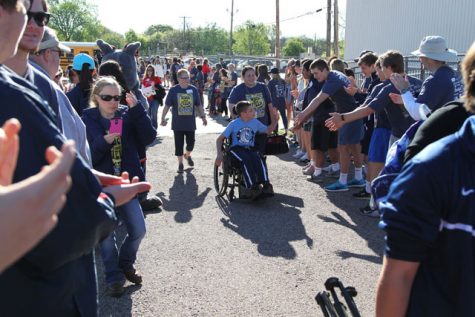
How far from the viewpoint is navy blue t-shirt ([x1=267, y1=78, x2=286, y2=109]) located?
12108 millimetres

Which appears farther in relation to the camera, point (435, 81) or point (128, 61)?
point (128, 61)

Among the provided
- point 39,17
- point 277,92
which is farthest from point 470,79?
point 277,92

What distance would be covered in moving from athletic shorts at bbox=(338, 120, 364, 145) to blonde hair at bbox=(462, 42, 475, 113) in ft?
20.3

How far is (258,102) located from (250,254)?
12.3 ft

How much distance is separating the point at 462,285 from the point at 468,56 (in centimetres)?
71

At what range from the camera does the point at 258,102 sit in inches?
332

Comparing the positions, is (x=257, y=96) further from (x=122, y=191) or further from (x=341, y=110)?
(x=122, y=191)

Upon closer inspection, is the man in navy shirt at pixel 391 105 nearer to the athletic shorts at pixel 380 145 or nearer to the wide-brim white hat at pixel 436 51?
the athletic shorts at pixel 380 145

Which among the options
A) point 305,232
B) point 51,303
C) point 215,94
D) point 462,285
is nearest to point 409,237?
point 462,285

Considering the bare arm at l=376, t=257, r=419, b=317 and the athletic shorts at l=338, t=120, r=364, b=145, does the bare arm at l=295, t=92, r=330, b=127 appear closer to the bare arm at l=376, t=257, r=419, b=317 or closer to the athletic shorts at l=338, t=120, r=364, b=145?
the athletic shorts at l=338, t=120, r=364, b=145

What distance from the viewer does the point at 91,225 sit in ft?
4.17

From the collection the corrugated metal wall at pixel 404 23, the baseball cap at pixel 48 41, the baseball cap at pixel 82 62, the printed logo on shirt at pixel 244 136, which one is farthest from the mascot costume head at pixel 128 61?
the corrugated metal wall at pixel 404 23

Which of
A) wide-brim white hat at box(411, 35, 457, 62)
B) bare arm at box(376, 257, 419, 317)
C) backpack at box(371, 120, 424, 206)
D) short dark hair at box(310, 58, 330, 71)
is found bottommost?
bare arm at box(376, 257, 419, 317)

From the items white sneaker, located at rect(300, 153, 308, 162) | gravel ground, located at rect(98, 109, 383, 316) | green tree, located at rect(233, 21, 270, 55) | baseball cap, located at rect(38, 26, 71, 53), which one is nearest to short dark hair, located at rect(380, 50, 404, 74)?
gravel ground, located at rect(98, 109, 383, 316)
